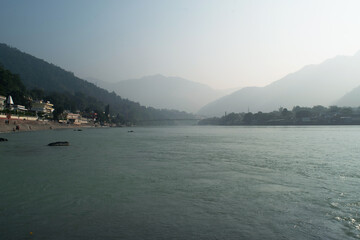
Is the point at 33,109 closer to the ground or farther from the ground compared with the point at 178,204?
farther from the ground

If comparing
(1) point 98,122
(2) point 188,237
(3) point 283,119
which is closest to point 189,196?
(2) point 188,237

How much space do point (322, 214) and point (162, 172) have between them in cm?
830

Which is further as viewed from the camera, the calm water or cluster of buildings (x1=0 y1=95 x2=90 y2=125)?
cluster of buildings (x1=0 y1=95 x2=90 y2=125)

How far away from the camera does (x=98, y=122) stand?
182m

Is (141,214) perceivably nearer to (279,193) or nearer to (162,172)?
(279,193)

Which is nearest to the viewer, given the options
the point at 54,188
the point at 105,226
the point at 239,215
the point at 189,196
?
Result: the point at 105,226

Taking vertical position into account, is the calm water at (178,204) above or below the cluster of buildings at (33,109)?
below

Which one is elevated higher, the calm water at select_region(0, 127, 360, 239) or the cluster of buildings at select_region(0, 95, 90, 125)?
the cluster of buildings at select_region(0, 95, 90, 125)

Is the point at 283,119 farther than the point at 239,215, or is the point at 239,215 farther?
the point at 283,119

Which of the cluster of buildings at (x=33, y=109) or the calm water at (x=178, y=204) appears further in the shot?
the cluster of buildings at (x=33, y=109)

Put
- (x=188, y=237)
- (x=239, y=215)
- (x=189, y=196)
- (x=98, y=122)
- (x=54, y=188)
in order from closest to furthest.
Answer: (x=188, y=237) < (x=239, y=215) < (x=189, y=196) < (x=54, y=188) < (x=98, y=122)

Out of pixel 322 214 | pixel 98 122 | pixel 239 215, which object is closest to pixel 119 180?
pixel 239 215

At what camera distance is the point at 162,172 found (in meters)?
13.8

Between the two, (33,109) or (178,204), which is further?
(33,109)
